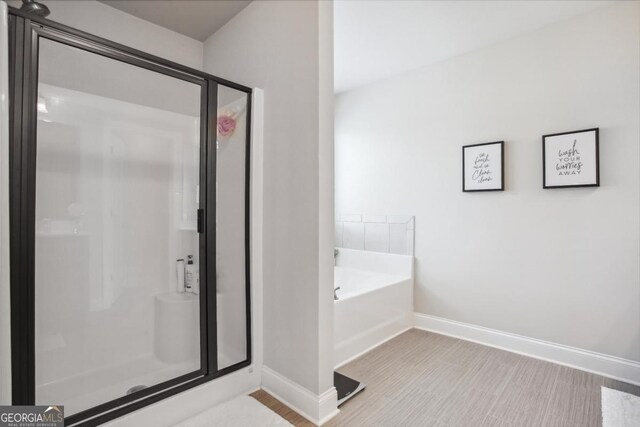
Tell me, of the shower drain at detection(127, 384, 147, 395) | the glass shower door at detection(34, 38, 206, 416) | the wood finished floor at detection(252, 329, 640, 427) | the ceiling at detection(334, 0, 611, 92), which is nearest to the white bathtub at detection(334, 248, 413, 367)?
the wood finished floor at detection(252, 329, 640, 427)

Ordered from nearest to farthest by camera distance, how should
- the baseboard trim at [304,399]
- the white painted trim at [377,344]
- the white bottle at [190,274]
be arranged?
the baseboard trim at [304,399], the white bottle at [190,274], the white painted trim at [377,344]

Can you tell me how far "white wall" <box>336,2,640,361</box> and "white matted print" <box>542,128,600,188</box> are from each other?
0.06m

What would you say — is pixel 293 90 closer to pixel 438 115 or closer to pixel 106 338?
pixel 438 115

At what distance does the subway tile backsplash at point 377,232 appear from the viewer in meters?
3.29

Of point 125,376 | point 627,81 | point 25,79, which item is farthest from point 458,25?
point 125,376

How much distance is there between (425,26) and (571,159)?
4.73 ft

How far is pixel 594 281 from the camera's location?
2.32 metres

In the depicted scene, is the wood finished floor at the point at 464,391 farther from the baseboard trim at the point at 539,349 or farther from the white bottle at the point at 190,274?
the white bottle at the point at 190,274

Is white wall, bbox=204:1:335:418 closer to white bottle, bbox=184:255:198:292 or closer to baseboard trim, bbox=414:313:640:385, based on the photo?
white bottle, bbox=184:255:198:292

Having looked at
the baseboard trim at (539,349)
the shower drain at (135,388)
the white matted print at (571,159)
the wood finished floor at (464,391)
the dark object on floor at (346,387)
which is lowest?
the wood finished floor at (464,391)

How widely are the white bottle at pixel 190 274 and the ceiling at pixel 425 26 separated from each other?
2006 millimetres

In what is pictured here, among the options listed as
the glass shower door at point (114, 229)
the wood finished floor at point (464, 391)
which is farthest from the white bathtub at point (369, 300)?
the glass shower door at point (114, 229)

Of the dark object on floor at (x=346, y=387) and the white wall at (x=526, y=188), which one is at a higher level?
the white wall at (x=526, y=188)

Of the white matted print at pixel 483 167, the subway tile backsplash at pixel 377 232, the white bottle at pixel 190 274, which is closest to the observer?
the white bottle at pixel 190 274
